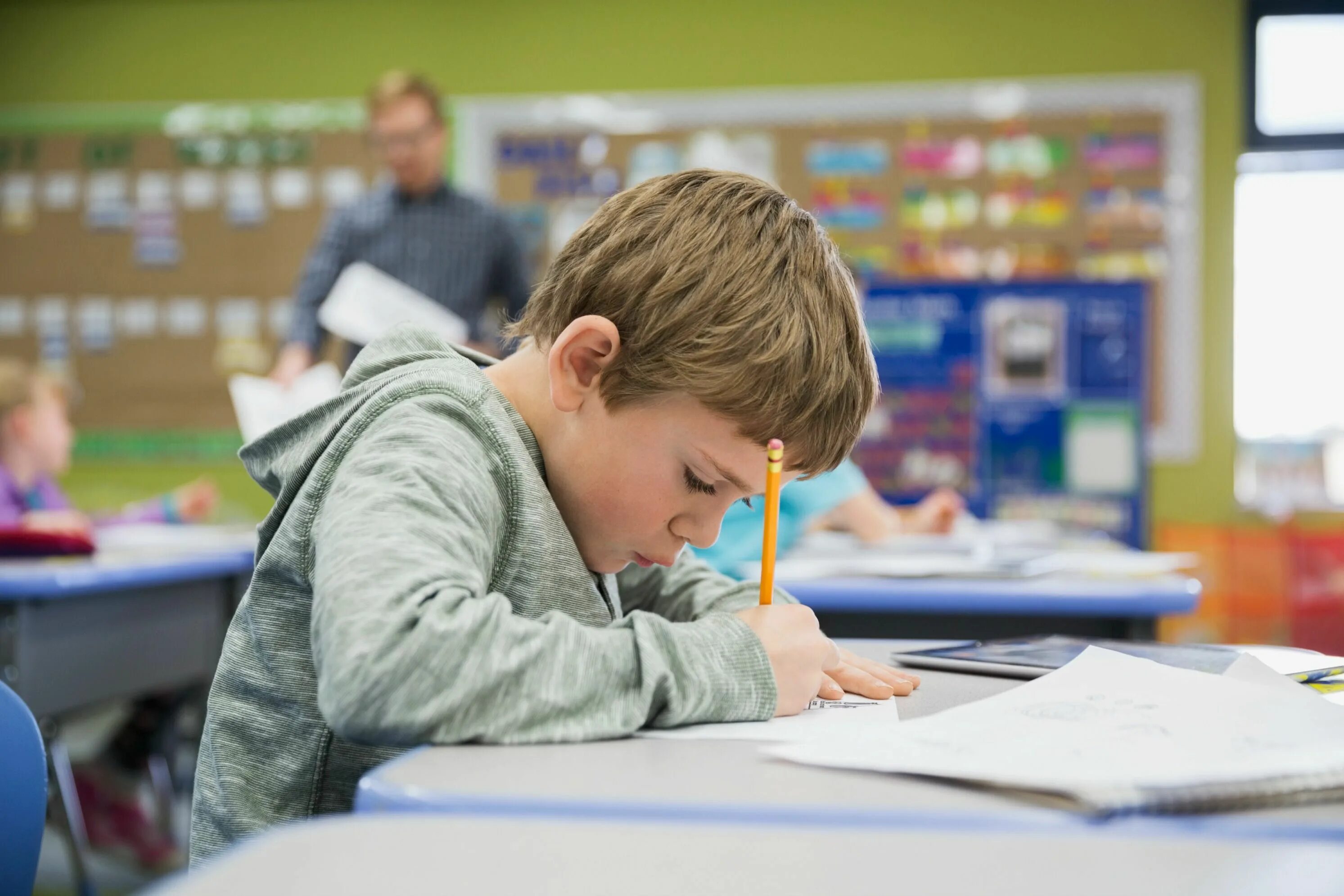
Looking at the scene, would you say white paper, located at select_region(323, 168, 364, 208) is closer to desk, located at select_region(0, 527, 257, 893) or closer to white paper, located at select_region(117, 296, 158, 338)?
white paper, located at select_region(117, 296, 158, 338)

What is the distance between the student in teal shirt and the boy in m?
0.86

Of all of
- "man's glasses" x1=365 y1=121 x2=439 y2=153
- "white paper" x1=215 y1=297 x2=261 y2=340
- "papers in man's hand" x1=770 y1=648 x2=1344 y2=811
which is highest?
"man's glasses" x1=365 y1=121 x2=439 y2=153

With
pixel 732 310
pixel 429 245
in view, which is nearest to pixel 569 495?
pixel 732 310

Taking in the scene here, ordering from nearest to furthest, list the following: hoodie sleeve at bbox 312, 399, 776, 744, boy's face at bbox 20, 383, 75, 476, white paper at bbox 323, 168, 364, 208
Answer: hoodie sleeve at bbox 312, 399, 776, 744 < boy's face at bbox 20, 383, 75, 476 < white paper at bbox 323, 168, 364, 208

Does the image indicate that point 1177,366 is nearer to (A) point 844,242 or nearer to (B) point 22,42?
(A) point 844,242

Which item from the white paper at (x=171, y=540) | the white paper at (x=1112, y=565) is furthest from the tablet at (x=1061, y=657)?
the white paper at (x=171, y=540)

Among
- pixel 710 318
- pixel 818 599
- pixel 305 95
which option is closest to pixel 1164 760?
pixel 710 318

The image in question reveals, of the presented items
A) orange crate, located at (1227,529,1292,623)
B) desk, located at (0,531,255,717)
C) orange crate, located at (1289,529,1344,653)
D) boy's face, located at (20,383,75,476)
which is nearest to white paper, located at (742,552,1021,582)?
desk, located at (0,531,255,717)

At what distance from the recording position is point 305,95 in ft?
16.6

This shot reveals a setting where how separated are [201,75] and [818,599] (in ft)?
14.9

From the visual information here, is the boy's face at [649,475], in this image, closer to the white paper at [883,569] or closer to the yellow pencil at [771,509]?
the yellow pencil at [771,509]

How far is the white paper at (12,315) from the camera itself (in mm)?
5172

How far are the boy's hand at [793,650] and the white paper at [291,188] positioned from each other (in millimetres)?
4606

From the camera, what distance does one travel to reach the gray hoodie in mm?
644
